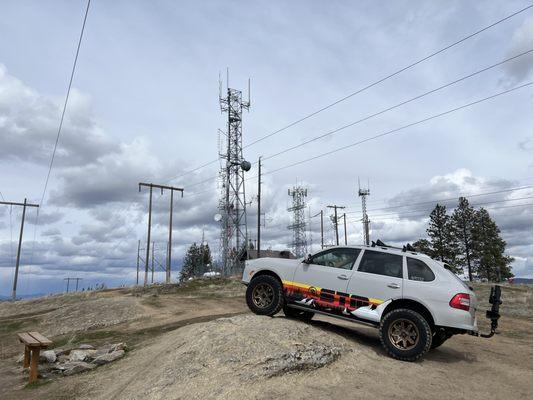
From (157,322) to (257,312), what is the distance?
6492mm

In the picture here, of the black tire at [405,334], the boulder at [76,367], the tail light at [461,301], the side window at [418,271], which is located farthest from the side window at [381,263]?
the boulder at [76,367]

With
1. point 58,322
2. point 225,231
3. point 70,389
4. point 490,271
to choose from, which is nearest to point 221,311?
point 58,322

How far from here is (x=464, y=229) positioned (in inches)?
2376

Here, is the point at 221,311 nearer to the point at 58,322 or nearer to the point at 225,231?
the point at 58,322

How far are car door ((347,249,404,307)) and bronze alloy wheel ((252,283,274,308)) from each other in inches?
68.0

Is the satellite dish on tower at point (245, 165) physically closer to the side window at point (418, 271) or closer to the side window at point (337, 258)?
the side window at point (337, 258)

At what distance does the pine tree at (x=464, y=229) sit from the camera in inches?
2341

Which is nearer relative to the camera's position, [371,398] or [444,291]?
[371,398]

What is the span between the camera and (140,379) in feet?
23.6

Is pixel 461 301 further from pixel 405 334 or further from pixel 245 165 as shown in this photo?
pixel 245 165

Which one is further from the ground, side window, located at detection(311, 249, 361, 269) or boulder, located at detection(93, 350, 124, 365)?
side window, located at detection(311, 249, 361, 269)

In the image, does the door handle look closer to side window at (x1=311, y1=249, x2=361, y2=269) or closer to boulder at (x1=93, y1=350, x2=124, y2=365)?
side window at (x1=311, y1=249, x2=361, y2=269)

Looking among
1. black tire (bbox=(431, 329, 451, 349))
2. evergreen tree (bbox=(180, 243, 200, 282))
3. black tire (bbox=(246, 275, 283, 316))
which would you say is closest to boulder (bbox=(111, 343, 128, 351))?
black tire (bbox=(246, 275, 283, 316))

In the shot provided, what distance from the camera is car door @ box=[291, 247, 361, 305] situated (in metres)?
8.81
